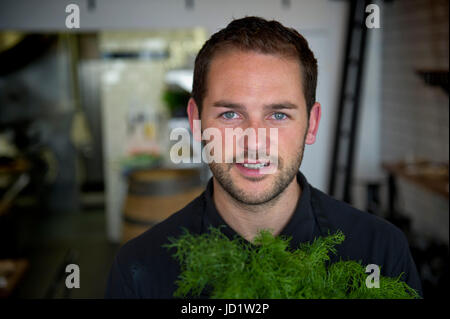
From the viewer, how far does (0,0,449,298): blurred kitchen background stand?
2.54m

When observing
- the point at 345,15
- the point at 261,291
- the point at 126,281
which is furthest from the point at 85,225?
the point at 261,291

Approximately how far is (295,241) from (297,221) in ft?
0.15

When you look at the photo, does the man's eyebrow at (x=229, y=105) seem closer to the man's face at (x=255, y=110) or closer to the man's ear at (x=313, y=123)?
the man's face at (x=255, y=110)

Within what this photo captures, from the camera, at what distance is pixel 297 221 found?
1.16 meters

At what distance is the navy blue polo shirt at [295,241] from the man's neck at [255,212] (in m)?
0.02

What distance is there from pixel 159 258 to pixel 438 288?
92.3 inches

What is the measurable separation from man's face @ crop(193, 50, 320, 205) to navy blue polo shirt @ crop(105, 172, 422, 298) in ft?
0.61

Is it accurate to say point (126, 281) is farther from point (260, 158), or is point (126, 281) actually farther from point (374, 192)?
point (374, 192)

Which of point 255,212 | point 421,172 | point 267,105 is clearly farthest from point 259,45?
point 421,172

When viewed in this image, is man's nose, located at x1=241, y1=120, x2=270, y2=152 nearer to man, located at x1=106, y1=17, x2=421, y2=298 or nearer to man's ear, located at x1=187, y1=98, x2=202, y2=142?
man, located at x1=106, y1=17, x2=421, y2=298

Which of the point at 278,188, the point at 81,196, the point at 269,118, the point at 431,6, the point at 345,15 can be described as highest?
the point at 431,6

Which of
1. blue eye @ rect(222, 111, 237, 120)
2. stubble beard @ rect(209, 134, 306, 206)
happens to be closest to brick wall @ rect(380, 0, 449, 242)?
stubble beard @ rect(209, 134, 306, 206)

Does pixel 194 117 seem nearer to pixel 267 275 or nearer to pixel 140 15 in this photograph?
pixel 267 275

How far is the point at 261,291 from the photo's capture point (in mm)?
780
